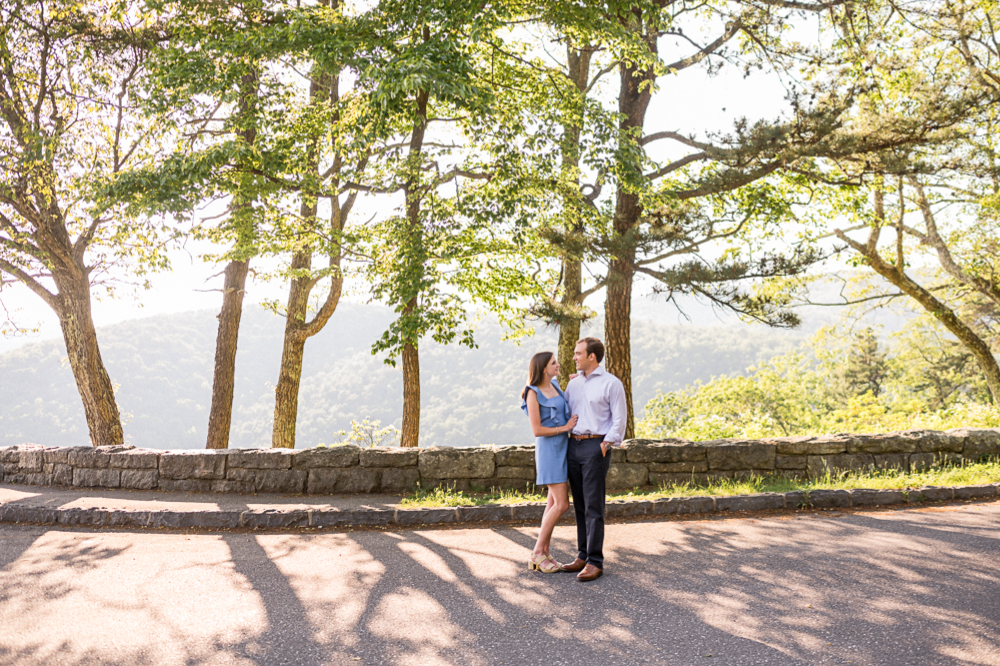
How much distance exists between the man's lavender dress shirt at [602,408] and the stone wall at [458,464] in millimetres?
3359

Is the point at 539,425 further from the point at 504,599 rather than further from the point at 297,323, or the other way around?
the point at 297,323

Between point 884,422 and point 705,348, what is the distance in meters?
85.5

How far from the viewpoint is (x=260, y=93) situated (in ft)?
36.1

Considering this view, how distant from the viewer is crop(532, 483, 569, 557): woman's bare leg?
A: 465 centimetres

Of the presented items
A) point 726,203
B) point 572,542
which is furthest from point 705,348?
Result: point 572,542

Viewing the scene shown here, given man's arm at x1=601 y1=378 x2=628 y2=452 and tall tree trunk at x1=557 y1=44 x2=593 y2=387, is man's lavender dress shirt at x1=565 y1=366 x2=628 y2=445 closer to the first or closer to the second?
man's arm at x1=601 y1=378 x2=628 y2=452

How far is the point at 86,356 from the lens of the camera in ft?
40.2

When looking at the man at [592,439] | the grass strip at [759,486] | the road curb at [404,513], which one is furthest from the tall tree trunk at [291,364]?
the man at [592,439]

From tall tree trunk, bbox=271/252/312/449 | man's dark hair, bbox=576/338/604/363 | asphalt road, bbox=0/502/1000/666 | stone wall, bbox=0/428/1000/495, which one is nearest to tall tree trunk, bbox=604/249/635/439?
stone wall, bbox=0/428/1000/495

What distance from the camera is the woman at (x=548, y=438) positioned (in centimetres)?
462

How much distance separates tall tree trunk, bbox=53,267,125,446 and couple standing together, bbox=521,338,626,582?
413 inches

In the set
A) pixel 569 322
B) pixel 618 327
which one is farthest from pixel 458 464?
pixel 618 327

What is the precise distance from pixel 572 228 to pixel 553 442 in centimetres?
612

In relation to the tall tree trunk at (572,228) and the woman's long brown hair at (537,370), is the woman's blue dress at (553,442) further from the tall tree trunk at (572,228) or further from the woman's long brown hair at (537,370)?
the tall tree trunk at (572,228)
